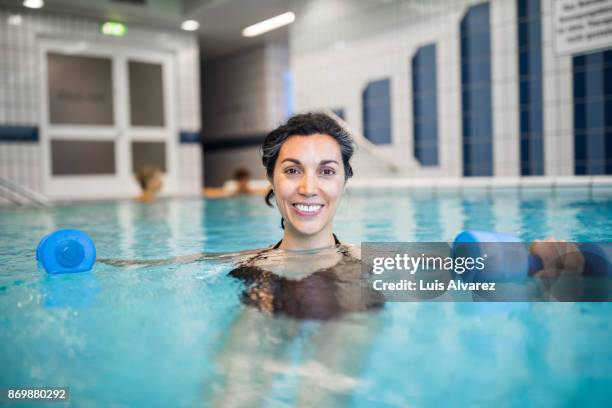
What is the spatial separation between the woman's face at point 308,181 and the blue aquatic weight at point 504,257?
0.58 metres

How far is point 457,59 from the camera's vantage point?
892 cm

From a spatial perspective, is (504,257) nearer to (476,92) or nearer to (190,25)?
(476,92)

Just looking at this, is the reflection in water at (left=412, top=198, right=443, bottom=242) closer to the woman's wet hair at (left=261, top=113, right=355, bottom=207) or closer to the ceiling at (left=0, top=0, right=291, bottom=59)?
the woman's wet hair at (left=261, top=113, right=355, bottom=207)

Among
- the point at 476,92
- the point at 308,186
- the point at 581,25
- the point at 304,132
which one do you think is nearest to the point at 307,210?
the point at 308,186

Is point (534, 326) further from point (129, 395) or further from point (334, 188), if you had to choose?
point (129, 395)

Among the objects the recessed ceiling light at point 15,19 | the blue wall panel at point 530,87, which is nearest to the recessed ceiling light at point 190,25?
the recessed ceiling light at point 15,19

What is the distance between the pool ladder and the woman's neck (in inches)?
337

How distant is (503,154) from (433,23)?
8.21 feet

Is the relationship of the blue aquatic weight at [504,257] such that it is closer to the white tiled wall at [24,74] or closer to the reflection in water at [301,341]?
the reflection in water at [301,341]

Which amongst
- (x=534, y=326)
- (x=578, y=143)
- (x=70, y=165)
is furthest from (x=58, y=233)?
(x=70, y=165)

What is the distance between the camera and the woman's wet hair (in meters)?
2.40

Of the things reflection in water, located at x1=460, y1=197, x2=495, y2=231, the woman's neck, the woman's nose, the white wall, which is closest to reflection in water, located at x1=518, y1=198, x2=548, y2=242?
reflection in water, located at x1=460, y1=197, x2=495, y2=231

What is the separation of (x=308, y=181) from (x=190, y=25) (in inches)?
426

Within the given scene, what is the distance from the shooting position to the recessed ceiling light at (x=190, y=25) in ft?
38.9
